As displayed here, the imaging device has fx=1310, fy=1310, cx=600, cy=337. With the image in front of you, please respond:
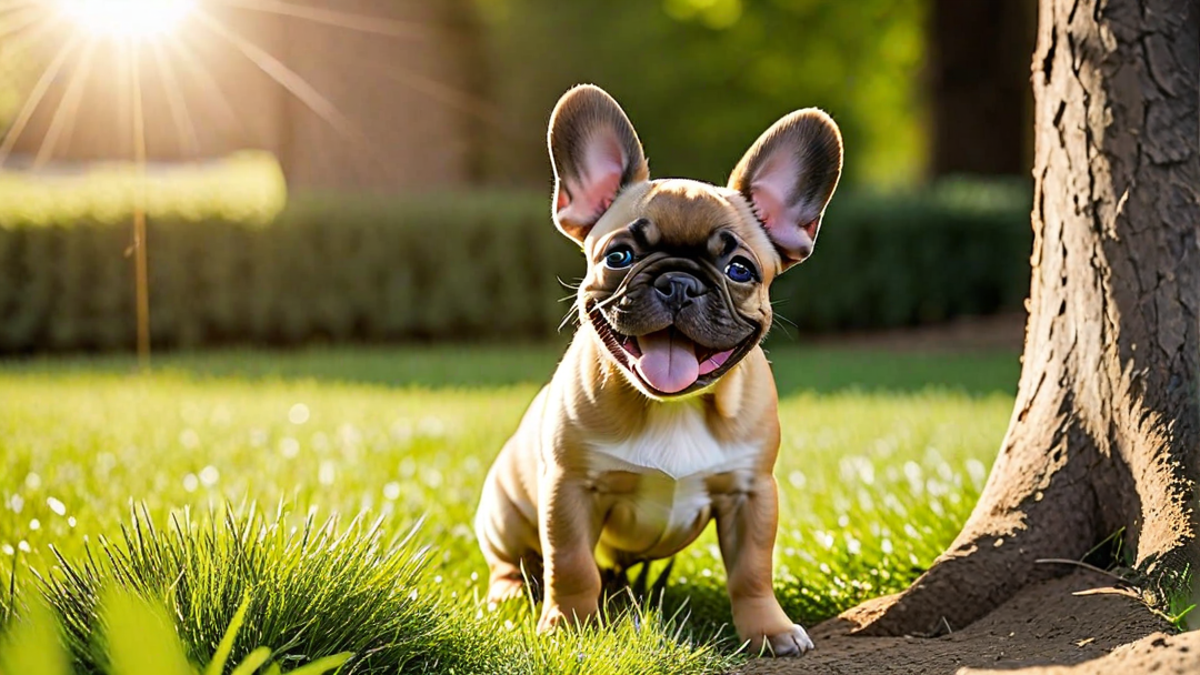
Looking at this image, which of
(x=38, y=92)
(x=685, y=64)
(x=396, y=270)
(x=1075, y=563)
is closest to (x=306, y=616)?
(x=1075, y=563)

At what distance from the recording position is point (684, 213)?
11.8 feet

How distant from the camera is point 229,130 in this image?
20.0 m

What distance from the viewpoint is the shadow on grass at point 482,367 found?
11086 millimetres

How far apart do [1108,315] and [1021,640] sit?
1044 millimetres

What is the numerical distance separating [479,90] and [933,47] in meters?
6.49

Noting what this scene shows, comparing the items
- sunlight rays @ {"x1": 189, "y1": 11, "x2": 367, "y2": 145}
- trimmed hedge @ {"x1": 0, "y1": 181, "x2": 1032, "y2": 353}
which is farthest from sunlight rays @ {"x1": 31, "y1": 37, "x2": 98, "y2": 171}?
trimmed hedge @ {"x1": 0, "y1": 181, "x2": 1032, "y2": 353}

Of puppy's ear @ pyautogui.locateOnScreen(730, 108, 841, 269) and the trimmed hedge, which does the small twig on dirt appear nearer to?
puppy's ear @ pyautogui.locateOnScreen(730, 108, 841, 269)

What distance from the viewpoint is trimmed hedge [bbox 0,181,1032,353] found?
13227 mm

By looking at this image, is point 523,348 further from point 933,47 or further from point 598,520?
point 598,520

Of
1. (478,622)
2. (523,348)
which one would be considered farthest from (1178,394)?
(523,348)

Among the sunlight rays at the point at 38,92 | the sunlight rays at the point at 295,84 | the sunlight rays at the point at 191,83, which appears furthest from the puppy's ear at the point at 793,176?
the sunlight rays at the point at 295,84

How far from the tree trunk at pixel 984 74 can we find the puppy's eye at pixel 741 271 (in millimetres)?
14655

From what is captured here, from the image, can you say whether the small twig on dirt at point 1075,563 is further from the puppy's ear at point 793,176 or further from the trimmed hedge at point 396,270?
the trimmed hedge at point 396,270

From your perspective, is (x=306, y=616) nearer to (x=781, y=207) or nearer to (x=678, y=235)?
(x=678, y=235)
